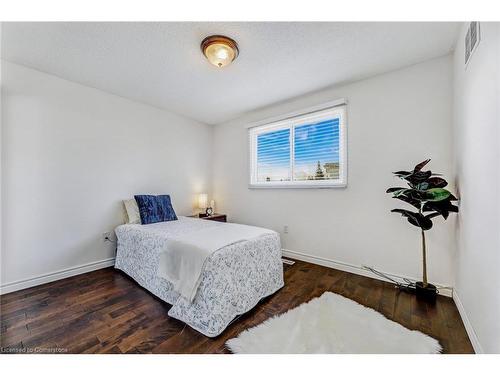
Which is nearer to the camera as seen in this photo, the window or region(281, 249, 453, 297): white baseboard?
region(281, 249, 453, 297): white baseboard

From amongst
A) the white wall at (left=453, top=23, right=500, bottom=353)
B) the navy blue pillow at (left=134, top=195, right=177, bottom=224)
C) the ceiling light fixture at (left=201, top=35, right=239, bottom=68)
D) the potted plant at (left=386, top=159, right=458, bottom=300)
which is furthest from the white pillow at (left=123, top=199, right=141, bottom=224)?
the white wall at (left=453, top=23, right=500, bottom=353)

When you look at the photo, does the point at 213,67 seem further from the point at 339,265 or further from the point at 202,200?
the point at 339,265

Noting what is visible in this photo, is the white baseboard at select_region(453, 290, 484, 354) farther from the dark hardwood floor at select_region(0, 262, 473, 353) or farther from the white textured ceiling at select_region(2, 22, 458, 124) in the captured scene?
the white textured ceiling at select_region(2, 22, 458, 124)

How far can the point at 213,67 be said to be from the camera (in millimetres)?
2246

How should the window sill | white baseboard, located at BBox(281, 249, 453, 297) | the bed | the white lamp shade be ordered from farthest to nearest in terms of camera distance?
1. the white lamp shade
2. the window sill
3. white baseboard, located at BBox(281, 249, 453, 297)
4. the bed

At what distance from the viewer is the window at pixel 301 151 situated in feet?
9.04

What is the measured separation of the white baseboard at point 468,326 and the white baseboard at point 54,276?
3679 mm

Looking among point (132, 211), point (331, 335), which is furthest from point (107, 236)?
point (331, 335)

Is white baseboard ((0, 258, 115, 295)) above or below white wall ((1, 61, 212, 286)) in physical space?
below

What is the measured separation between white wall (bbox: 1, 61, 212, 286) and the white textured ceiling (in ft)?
0.98

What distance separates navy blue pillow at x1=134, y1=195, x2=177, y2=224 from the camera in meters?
2.79

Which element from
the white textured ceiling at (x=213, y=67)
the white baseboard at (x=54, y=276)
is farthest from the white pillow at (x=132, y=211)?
the white textured ceiling at (x=213, y=67)

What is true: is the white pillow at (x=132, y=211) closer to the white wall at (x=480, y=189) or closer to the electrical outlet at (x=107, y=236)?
the electrical outlet at (x=107, y=236)
